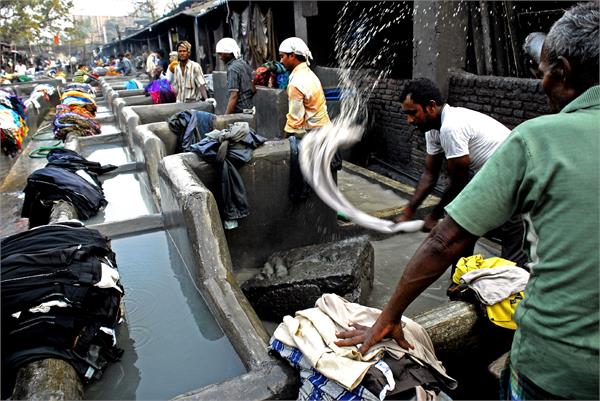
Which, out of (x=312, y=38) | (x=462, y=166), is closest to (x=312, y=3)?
(x=312, y=38)

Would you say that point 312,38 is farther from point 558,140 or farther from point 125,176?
point 558,140

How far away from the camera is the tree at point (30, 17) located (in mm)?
27428

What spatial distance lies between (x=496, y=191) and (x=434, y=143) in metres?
2.37

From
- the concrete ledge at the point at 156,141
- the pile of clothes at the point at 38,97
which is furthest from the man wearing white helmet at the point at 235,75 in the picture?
the pile of clothes at the point at 38,97

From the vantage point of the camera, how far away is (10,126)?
9523 mm

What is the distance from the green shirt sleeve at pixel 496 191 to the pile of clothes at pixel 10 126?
410 inches

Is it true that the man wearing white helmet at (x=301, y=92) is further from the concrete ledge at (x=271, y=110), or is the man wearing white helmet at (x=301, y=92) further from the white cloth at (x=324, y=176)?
the concrete ledge at (x=271, y=110)

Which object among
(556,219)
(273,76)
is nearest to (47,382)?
(556,219)

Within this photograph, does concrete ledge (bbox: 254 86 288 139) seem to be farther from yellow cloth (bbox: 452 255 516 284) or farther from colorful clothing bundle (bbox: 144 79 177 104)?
yellow cloth (bbox: 452 255 516 284)

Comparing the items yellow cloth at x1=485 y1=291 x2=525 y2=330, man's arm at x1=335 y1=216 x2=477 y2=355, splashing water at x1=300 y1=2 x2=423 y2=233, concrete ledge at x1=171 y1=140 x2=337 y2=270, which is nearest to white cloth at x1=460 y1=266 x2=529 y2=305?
yellow cloth at x1=485 y1=291 x2=525 y2=330

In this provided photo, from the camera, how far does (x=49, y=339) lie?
225 cm

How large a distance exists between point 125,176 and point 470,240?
6.53 m

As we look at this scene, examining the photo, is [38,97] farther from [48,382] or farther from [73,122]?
[48,382]

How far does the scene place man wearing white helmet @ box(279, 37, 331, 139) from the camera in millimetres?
4781
